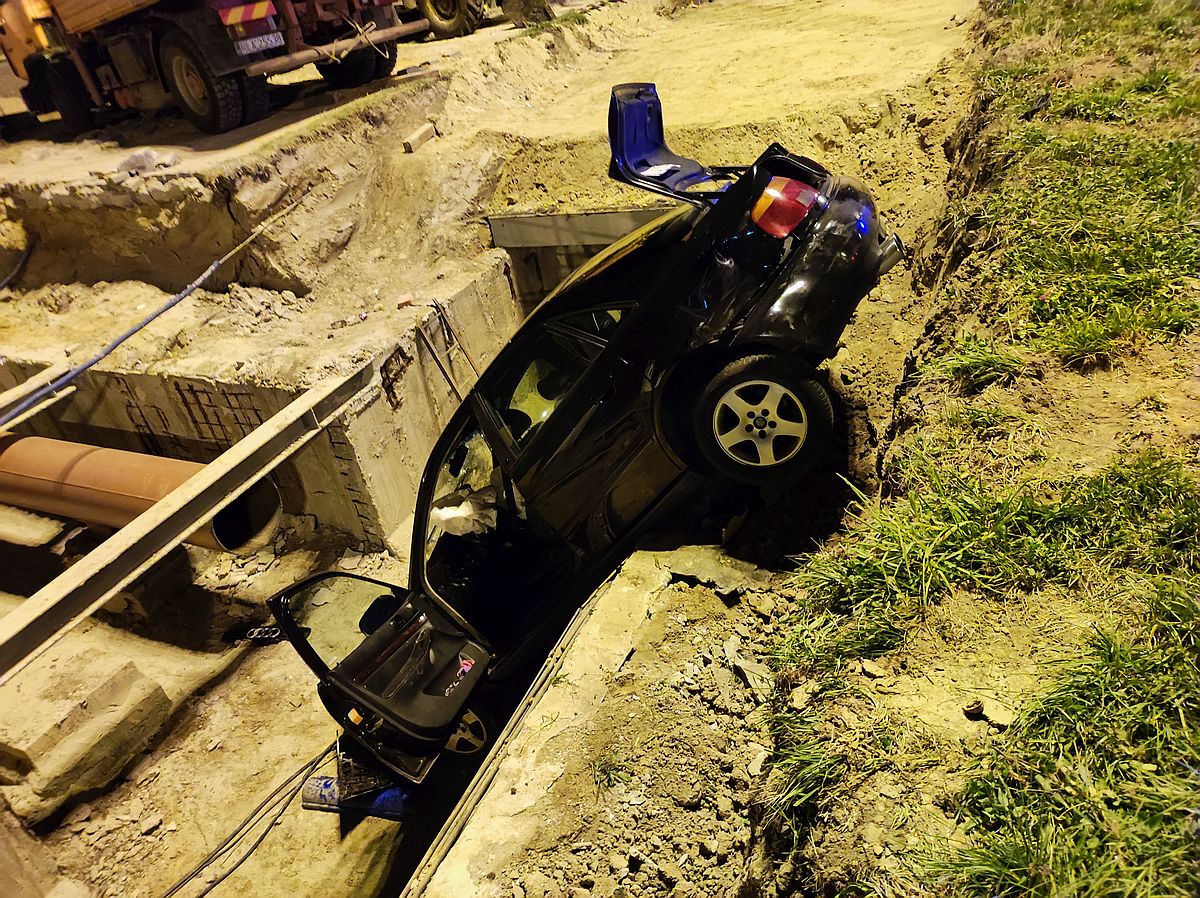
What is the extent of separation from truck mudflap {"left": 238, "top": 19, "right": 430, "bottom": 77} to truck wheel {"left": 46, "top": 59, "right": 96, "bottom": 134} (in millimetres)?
3679

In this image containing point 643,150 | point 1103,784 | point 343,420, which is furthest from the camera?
point 343,420

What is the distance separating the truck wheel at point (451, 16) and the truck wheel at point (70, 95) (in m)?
5.49

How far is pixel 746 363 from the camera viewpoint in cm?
303

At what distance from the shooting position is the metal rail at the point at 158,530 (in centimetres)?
399

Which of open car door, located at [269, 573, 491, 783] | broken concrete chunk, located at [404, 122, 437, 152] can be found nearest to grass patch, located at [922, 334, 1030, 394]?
open car door, located at [269, 573, 491, 783]

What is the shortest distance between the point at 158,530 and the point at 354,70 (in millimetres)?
7807

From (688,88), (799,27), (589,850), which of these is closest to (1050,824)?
(589,850)

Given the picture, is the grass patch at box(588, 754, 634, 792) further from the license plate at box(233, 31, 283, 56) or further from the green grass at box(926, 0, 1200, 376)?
the license plate at box(233, 31, 283, 56)

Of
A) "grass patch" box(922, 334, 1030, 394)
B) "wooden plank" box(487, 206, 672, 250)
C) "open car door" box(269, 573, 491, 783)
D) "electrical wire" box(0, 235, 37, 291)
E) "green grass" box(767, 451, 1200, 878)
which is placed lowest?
"open car door" box(269, 573, 491, 783)

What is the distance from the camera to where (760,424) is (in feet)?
10.1

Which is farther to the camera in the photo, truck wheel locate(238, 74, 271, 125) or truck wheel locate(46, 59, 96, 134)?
truck wheel locate(46, 59, 96, 134)

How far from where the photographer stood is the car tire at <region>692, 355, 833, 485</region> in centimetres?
299

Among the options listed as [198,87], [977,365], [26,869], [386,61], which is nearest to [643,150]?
[977,365]

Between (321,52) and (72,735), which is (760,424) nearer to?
(72,735)
